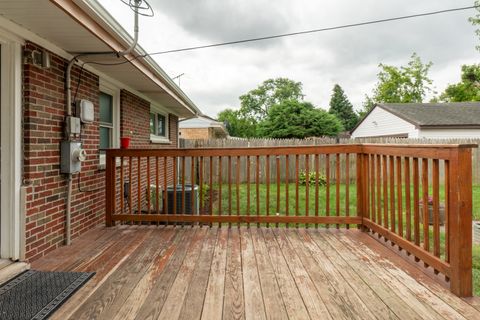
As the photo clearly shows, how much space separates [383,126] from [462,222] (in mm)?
15555

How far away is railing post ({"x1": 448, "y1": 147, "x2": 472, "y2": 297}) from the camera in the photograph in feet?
6.41

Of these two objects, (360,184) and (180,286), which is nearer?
(180,286)

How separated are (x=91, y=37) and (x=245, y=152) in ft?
6.42

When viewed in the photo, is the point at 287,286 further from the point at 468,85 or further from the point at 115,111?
the point at 468,85

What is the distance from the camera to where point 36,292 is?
2.05 m

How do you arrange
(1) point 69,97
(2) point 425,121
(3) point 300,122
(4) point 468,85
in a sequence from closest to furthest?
(1) point 69,97 → (2) point 425,121 → (3) point 300,122 → (4) point 468,85

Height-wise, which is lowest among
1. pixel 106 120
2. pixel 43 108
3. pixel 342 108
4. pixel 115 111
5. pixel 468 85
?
pixel 43 108

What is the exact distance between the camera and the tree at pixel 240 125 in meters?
40.5

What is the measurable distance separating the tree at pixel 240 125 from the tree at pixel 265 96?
2.60 ft

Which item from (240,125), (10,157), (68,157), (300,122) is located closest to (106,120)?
(68,157)

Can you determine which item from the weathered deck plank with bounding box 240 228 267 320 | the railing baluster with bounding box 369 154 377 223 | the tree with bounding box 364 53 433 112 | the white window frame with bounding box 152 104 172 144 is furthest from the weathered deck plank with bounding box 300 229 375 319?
the tree with bounding box 364 53 433 112

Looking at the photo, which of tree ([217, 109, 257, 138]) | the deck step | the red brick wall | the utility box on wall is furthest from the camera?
tree ([217, 109, 257, 138])

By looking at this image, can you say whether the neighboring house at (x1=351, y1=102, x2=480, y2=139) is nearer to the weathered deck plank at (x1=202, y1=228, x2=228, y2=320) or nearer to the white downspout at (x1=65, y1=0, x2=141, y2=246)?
the weathered deck plank at (x1=202, y1=228, x2=228, y2=320)

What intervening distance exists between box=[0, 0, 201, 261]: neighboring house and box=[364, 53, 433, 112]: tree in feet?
86.7
